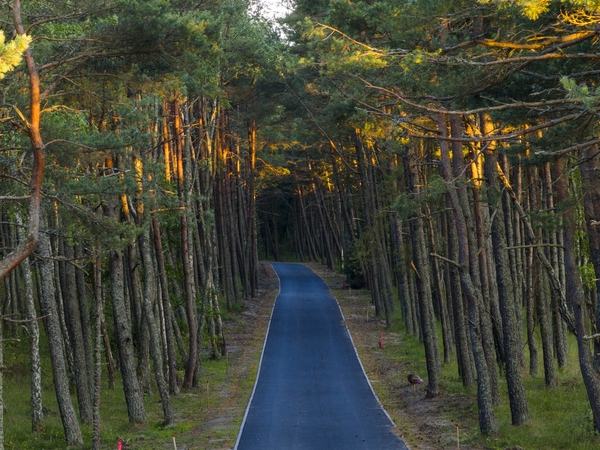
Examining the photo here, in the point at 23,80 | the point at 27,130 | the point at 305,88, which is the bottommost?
the point at 27,130

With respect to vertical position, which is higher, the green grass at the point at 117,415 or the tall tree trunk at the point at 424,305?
the tall tree trunk at the point at 424,305

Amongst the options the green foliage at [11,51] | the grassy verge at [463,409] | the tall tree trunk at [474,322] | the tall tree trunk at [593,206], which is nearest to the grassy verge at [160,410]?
the grassy verge at [463,409]

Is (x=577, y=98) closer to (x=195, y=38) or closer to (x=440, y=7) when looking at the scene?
(x=440, y=7)

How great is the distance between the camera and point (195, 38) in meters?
14.2

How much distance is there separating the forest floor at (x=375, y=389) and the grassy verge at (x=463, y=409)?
3 centimetres

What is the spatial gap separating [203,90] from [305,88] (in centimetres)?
1440

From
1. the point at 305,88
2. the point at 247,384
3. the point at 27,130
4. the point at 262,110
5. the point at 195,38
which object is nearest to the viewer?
the point at 27,130

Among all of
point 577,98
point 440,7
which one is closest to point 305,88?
point 440,7

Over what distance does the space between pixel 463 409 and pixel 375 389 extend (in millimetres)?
5494

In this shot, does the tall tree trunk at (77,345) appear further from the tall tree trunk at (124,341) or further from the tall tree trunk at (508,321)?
the tall tree trunk at (508,321)

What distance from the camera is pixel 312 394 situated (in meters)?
26.3

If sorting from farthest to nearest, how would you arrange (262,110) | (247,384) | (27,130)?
(262,110) → (247,384) → (27,130)

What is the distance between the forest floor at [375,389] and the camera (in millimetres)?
19797

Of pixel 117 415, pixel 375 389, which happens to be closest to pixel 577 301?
pixel 375 389
